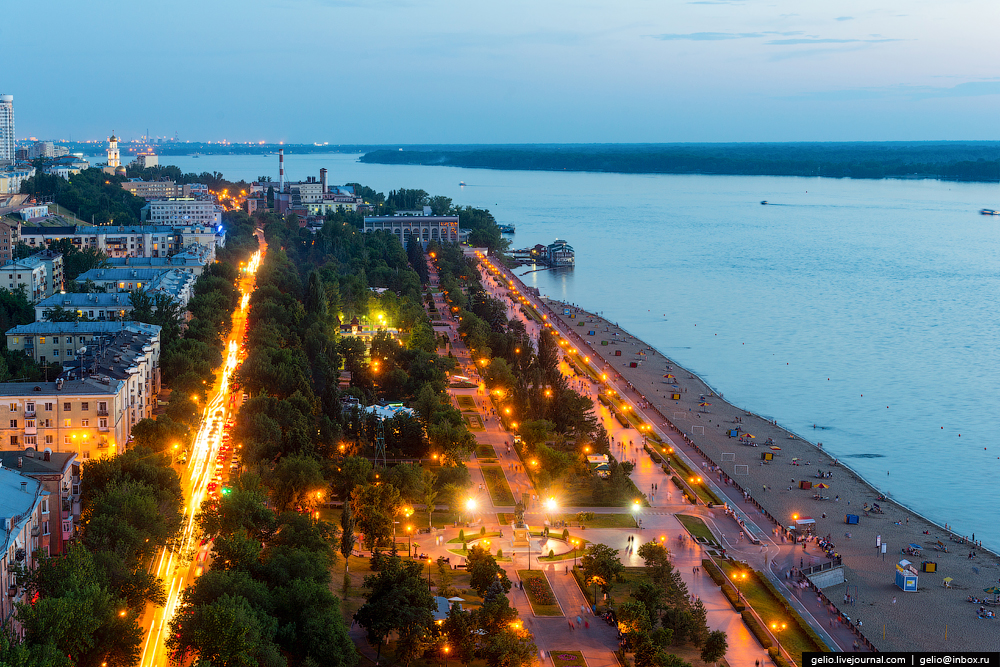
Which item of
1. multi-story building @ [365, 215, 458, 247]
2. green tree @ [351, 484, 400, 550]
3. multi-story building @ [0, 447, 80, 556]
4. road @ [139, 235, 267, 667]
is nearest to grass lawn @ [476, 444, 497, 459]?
green tree @ [351, 484, 400, 550]

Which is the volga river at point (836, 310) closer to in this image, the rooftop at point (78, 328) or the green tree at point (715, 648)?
the green tree at point (715, 648)

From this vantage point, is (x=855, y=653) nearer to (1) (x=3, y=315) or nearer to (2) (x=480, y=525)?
(2) (x=480, y=525)

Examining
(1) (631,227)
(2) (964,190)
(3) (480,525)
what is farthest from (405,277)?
(2) (964,190)

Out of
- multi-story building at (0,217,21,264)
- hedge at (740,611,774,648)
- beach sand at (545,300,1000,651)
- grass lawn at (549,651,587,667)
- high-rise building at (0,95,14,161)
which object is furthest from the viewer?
high-rise building at (0,95,14,161)

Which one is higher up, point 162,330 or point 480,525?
point 162,330

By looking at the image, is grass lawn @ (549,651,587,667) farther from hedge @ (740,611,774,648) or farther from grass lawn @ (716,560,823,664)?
grass lawn @ (716,560,823,664)
